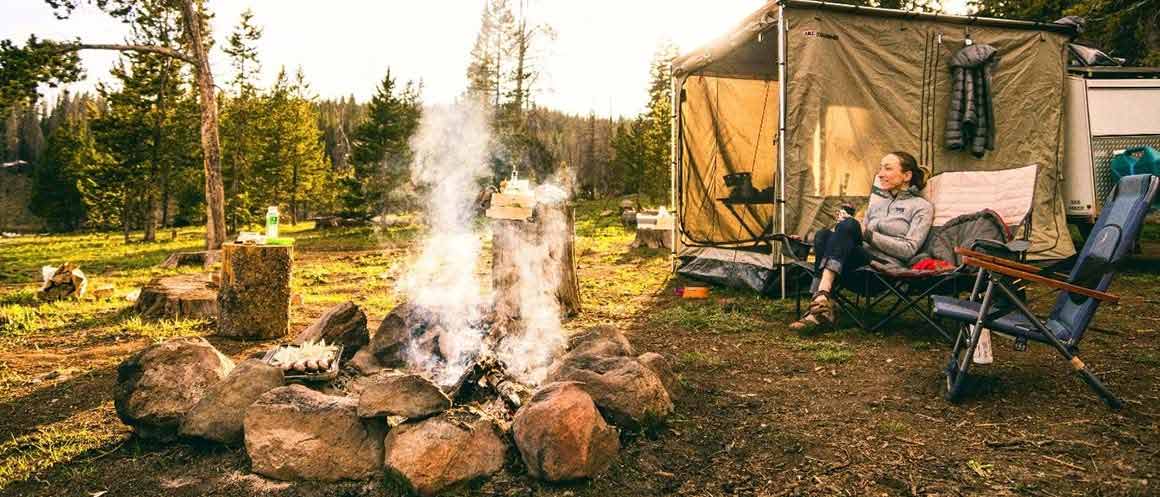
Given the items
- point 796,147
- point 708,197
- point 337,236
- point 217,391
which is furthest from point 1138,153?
point 337,236

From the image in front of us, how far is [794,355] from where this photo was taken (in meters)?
3.83

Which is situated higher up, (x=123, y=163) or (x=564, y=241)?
(x=123, y=163)

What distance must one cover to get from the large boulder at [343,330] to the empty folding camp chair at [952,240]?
3.11 m

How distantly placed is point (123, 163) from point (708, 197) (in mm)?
15529

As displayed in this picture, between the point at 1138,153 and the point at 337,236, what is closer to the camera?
the point at 1138,153

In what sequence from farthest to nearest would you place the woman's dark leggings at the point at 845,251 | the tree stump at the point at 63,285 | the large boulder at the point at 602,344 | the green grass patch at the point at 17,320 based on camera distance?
the tree stump at the point at 63,285 < the green grass patch at the point at 17,320 < the woman's dark leggings at the point at 845,251 < the large boulder at the point at 602,344

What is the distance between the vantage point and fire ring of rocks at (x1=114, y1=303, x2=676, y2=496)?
6.95ft

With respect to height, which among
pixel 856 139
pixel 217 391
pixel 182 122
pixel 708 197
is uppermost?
pixel 182 122

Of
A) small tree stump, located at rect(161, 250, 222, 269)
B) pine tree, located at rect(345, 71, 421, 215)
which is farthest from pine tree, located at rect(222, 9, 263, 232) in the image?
small tree stump, located at rect(161, 250, 222, 269)

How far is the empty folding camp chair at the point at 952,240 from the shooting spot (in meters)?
3.92

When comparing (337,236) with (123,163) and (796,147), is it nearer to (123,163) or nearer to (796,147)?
(123,163)

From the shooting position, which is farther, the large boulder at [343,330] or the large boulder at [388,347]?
the large boulder at [343,330]

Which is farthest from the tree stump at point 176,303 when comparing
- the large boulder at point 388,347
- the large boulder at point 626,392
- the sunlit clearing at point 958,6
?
the sunlit clearing at point 958,6

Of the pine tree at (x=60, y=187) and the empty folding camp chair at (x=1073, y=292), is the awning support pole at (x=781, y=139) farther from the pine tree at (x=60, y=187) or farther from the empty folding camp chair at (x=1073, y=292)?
the pine tree at (x=60, y=187)
